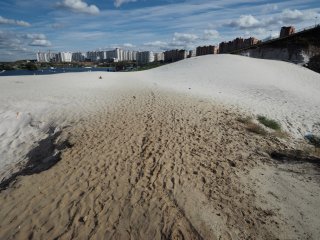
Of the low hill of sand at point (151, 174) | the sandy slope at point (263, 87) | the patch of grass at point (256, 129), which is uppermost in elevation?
the sandy slope at point (263, 87)

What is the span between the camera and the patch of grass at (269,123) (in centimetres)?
1123

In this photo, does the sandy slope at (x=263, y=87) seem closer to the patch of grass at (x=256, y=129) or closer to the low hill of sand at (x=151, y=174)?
the low hill of sand at (x=151, y=174)

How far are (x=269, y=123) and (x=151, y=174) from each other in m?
7.89

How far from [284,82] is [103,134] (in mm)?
20861

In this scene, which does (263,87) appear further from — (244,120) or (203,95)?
(244,120)

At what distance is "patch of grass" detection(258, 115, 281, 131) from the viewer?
36.8ft

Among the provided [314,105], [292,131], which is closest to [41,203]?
[292,131]

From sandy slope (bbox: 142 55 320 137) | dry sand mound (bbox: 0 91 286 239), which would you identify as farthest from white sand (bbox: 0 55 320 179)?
dry sand mound (bbox: 0 91 286 239)

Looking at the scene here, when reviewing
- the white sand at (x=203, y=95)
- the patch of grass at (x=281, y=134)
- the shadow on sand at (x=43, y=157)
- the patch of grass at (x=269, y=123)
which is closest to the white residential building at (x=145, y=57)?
the white sand at (x=203, y=95)

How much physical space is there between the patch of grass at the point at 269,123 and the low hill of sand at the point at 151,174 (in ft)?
2.03

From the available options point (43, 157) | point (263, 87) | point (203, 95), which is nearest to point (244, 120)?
point (203, 95)

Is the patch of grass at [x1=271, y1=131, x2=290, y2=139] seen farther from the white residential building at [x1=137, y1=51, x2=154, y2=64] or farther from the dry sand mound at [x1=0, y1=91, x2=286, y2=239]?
the white residential building at [x1=137, y1=51, x2=154, y2=64]

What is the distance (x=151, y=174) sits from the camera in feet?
22.2

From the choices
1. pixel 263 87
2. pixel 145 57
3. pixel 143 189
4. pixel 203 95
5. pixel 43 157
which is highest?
pixel 145 57
